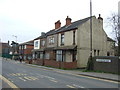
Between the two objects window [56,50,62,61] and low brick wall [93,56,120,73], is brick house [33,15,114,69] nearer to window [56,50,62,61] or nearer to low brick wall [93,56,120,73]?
window [56,50,62,61]

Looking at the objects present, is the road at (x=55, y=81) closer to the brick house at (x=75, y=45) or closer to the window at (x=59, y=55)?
the brick house at (x=75, y=45)

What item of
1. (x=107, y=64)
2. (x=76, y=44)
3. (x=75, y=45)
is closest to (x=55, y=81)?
(x=107, y=64)

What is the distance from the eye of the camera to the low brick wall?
18.2m

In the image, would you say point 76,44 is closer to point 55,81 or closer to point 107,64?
point 107,64

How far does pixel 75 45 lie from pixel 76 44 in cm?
27

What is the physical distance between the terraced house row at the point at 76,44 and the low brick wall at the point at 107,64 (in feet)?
14.8

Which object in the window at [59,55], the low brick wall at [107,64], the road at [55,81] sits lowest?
the road at [55,81]

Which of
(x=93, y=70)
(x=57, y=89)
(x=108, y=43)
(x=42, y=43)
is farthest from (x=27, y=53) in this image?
(x=57, y=89)

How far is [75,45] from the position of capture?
2681cm

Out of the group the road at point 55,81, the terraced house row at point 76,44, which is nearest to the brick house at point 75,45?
the terraced house row at point 76,44

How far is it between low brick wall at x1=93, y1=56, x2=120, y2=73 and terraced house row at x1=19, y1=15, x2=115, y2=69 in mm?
4520

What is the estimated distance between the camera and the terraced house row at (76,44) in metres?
26.9

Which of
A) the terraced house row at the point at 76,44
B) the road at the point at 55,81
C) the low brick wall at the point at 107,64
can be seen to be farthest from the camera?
the terraced house row at the point at 76,44

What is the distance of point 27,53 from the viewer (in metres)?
57.1
